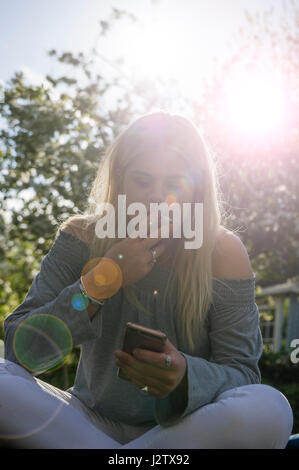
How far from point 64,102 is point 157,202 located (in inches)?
161

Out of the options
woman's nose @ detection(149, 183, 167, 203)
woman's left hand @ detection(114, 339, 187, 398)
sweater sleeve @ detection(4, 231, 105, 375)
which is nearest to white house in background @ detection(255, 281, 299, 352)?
woman's nose @ detection(149, 183, 167, 203)

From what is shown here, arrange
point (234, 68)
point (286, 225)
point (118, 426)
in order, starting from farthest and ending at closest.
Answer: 1. point (234, 68)
2. point (286, 225)
3. point (118, 426)

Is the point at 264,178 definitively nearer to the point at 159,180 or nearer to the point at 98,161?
the point at 98,161

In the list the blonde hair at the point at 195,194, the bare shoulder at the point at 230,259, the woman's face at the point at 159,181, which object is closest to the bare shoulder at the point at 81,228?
the blonde hair at the point at 195,194

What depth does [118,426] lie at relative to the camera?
202 cm

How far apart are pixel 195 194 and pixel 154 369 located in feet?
3.77

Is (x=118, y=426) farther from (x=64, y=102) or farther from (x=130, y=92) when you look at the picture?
(x=130, y=92)

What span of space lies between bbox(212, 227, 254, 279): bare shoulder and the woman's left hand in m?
0.69

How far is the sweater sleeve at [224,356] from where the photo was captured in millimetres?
1574

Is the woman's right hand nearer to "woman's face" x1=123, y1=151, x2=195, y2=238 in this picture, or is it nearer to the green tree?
"woman's face" x1=123, y1=151, x2=195, y2=238

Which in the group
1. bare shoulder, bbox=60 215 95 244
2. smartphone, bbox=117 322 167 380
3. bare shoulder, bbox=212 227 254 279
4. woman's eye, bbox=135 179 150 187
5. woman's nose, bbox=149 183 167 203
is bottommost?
smartphone, bbox=117 322 167 380

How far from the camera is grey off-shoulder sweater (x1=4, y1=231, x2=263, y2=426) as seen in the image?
1835 millimetres
